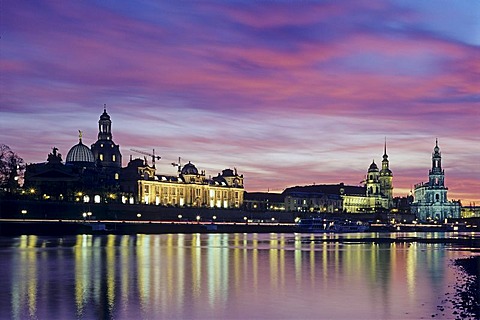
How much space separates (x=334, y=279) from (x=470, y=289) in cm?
1008

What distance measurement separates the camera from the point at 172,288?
4522cm

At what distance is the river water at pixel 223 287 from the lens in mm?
35594

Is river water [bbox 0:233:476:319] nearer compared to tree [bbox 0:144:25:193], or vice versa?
river water [bbox 0:233:476:319]

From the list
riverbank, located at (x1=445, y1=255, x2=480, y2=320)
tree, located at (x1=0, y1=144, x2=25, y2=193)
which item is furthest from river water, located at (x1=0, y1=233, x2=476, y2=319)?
tree, located at (x1=0, y1=144, x2=25, y2=193)

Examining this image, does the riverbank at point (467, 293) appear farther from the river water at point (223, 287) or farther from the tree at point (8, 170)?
the tree at point (8, 170)

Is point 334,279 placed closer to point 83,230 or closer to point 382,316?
point 382,316

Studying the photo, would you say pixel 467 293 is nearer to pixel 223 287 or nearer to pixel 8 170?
pixel 223 287

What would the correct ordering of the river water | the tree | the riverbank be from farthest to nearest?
the tree, the river water, the riverbank

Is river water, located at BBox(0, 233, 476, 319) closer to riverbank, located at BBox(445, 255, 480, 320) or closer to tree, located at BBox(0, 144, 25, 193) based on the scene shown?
riverbank, located at BBox(445, 255, 480, 320)

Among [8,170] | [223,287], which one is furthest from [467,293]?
[8,170]

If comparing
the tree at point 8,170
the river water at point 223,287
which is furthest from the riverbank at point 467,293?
the tree at point 8,170

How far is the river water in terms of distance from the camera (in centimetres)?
3559

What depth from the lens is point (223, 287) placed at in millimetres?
46125

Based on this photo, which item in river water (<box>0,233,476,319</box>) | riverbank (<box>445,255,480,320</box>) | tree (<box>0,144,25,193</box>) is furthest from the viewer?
tree (<box>0,144,25,193</box>)
